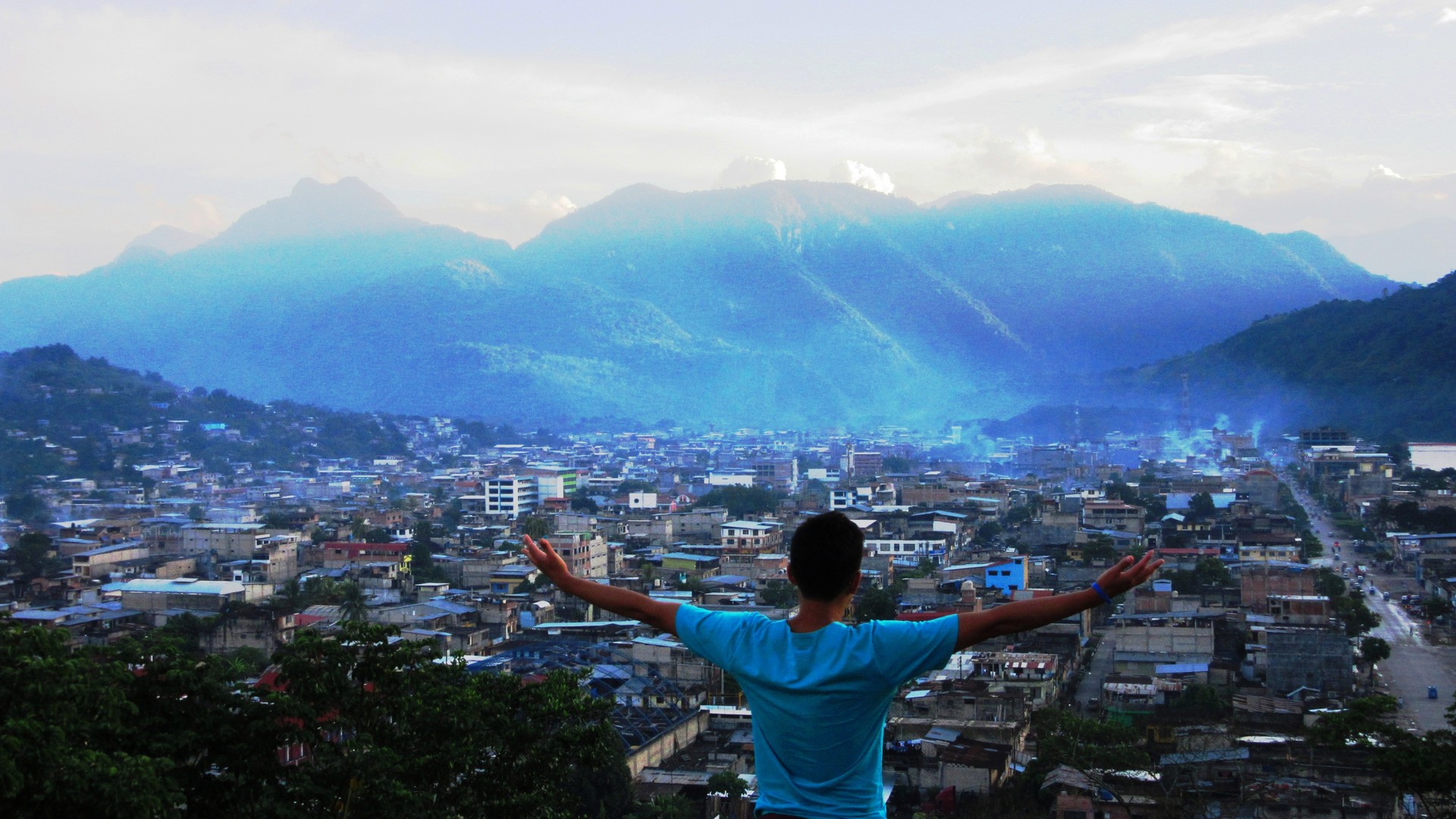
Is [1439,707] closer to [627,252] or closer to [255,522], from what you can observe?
[255,522]

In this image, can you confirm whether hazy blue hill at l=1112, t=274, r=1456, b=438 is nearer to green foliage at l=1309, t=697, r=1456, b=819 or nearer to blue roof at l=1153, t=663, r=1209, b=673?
blue roof at l=1153, t=663, r=1209, b=673

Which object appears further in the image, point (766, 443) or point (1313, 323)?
point (1313, 323)

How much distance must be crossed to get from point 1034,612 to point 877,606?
39.4 ft

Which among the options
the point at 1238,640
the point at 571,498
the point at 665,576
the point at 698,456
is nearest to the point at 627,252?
the point at 698,456

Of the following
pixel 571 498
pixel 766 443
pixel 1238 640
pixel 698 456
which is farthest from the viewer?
pixel 766 443

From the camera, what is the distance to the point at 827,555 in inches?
56.6

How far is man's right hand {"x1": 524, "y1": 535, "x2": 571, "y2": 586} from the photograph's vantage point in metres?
1.57

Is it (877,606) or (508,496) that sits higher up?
(508,496)

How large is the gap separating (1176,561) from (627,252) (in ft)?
241

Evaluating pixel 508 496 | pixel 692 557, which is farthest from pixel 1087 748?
pixel 508 496

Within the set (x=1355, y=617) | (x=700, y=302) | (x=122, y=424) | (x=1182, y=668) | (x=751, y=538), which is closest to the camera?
(x=1182, y=668)

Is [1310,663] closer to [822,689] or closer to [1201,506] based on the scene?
[822,689]

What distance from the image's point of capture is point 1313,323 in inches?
2013

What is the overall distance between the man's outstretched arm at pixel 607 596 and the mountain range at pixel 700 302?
63.1m
